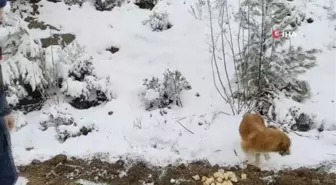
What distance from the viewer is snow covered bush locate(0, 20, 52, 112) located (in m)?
5.18

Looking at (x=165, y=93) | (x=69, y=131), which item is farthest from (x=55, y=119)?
(x=165, y=93)

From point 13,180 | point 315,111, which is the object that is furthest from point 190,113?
point 13,180

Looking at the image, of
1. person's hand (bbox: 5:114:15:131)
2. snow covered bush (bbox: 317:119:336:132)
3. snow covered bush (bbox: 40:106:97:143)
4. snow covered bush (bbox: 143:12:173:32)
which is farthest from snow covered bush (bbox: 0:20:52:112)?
snow covered bush (bbox: 317:119:336:132)

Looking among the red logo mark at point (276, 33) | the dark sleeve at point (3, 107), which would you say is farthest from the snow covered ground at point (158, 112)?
the dark sleeve at point (3, 107)

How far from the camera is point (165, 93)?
523cm

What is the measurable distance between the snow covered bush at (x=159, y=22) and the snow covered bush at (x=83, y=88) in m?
1.20

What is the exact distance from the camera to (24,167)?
14.4 ft

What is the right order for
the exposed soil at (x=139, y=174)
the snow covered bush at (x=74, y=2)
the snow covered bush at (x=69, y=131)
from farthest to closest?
the snow covered bush at (x=74, y=2) < the snow covered bush at (x=69, y=131) < the exposed soil at (x=139, y=174)

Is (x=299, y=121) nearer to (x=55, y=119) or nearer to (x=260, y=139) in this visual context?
(x=260, y=139)

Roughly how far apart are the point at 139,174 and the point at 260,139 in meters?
1.08

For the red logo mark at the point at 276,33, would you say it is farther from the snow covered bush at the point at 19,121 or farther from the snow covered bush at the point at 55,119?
the snow covered bush at the point at 19,121

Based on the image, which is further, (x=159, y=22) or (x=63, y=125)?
(x=159, y=22)

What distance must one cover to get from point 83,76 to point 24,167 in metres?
1.45

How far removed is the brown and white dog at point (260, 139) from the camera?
399 centimetres
